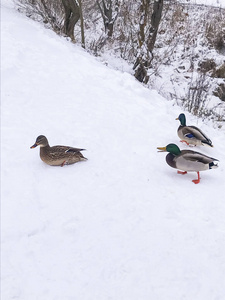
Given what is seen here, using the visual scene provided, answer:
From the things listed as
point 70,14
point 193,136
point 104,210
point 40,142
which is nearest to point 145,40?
point 70,14

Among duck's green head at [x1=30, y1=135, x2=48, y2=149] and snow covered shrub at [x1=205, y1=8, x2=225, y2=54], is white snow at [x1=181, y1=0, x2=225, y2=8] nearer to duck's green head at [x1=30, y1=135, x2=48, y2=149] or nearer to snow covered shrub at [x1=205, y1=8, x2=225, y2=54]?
snow covered shrub at [x1=205, y1=8, x2=225, y2=54]

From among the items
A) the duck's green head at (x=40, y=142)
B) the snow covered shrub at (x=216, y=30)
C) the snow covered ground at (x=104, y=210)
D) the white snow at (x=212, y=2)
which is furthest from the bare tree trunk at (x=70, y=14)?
the duck's green head at (x=40, y=142)

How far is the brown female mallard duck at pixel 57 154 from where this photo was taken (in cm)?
465

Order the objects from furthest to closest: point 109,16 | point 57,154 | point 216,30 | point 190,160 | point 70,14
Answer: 1. point 216,30
2. point 109,16
3. point 70,14
4. point 57,154
5. point 190,160

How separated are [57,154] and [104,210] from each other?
4.13 ft

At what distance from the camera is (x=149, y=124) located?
21.4 feet

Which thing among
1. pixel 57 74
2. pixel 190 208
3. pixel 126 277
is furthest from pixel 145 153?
pixel 57 74

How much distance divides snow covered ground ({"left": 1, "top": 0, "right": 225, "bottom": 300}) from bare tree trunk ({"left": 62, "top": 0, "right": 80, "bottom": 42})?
8.37m

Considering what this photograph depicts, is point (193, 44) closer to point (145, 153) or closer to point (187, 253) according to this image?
point (145, 153)

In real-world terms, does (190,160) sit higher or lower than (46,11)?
lower

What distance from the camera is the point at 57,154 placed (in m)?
4.64

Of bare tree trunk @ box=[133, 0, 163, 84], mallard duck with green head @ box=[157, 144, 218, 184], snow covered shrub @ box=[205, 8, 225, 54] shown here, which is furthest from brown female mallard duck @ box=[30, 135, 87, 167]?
snow covered shrub @ box=[205, 8, 225, 54]

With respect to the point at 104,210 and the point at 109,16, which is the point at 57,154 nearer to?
the point at 104,210

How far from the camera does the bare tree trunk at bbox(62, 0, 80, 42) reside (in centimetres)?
1381
